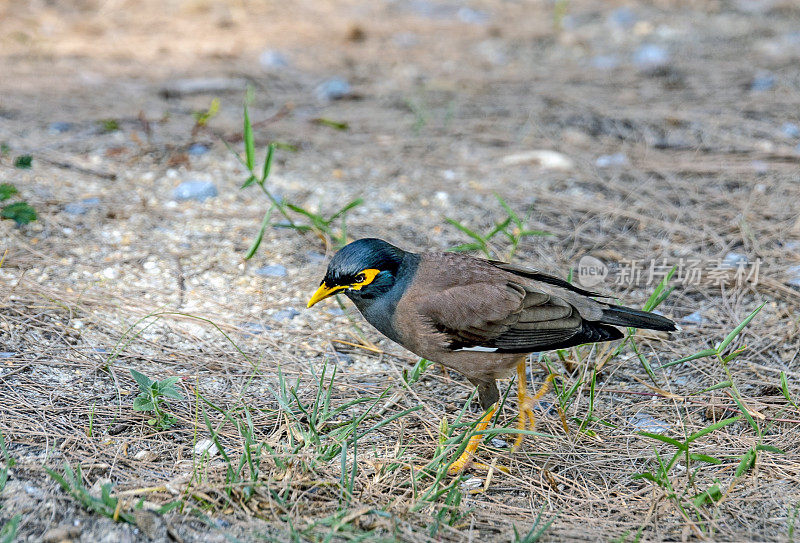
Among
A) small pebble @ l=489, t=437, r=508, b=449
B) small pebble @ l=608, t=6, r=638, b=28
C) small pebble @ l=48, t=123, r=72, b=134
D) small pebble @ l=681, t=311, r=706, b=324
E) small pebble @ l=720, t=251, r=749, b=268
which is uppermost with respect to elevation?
small pebble @ l=608, t=6, r=638, b=28

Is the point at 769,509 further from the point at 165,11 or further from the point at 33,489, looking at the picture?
the point at 165,11

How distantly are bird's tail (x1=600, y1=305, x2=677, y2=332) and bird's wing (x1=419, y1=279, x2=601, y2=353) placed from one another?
0.14 meters

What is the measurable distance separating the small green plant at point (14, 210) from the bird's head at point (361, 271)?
2052mm

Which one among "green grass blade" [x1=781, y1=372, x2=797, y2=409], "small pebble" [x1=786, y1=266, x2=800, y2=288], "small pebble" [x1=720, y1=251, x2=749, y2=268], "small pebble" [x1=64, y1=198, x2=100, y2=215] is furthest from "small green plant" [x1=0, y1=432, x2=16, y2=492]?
"small pebble" [x1=786, y1=266, x2=800, y2=288]

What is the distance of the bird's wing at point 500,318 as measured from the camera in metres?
3.66

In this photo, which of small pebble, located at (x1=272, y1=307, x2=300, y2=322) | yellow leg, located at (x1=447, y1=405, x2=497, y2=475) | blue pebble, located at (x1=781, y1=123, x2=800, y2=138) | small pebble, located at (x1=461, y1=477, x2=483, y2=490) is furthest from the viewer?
blue pebble, located at (x1=781, y1=123, x2=800, y2=138)

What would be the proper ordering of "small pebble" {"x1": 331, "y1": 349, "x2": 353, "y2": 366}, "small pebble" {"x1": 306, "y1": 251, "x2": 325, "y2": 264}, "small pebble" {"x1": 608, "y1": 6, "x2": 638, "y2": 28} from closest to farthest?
1. "small pebble" {"x1": 331, "y1": 349, "x2": 353, "y2": 366}
2. "small pebble" {"x1": 306, "y1": 251, "x2": 325, "y2": 264}
3. "small pebble" {"x1": 608, "y1": 6, "x2": 638, "y2": 28}

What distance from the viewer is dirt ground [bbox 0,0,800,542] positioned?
3.14 metres

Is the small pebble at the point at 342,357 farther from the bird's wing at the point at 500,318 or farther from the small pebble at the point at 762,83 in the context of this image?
the small pebble at the point at 762,83

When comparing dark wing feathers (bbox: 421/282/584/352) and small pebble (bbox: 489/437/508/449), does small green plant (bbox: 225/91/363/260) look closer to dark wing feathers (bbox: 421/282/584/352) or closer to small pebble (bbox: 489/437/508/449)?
dark wing feathers (bbox: 421/282/584/352)

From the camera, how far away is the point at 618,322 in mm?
3740

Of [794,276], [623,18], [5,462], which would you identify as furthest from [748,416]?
[623,18]

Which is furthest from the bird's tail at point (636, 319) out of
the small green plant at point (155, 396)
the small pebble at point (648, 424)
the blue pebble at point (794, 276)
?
the small green plant at point (155, 396)

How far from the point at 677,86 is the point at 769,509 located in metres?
5.53
